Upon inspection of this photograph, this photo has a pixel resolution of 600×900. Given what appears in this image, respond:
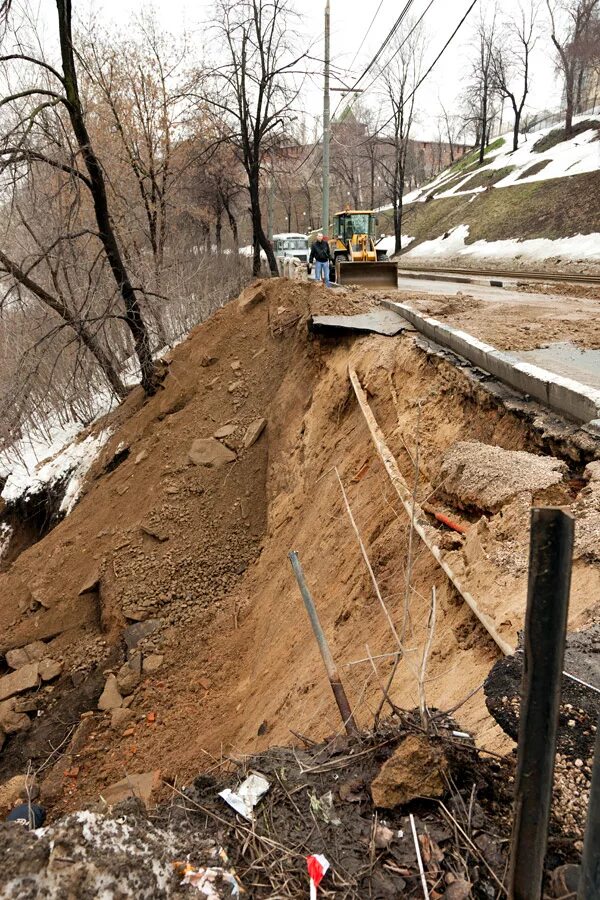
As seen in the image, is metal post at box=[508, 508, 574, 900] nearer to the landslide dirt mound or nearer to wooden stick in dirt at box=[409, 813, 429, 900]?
wooden stick in dirt at box=[409, 813, 429, 900]

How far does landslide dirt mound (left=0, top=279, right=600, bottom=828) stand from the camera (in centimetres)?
367

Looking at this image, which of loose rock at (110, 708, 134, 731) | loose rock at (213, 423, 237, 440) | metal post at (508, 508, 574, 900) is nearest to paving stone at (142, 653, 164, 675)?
loose rock at (110, 708, 134, 731)

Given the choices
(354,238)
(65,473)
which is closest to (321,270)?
(65,473)

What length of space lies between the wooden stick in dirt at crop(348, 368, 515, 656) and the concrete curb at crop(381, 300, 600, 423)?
1230 millimetres

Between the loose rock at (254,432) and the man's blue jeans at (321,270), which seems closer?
the loose rock at (254,432)

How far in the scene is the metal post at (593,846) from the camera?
1092 millimetres

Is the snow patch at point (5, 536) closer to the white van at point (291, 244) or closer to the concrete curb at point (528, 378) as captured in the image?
the concrete curb at point (528, 378)

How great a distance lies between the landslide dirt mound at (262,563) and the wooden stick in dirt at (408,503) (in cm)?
7

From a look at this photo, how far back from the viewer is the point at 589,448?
13.4 feet

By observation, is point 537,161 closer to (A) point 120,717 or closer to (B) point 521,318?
(B) point 521,318

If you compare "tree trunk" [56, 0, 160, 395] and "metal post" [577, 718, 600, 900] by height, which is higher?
"tree trunk" [56, 0, 160, 395]

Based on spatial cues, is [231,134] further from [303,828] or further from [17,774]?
[303,828]

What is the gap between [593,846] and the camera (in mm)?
1138

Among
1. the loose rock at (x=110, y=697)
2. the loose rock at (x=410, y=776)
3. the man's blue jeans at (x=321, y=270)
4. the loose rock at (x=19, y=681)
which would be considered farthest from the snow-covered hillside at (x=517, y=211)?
the loose rock at (x=410, y=776)
